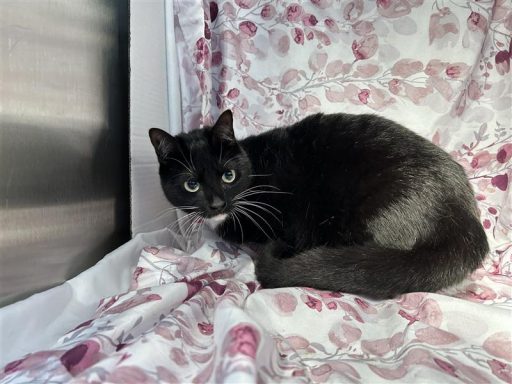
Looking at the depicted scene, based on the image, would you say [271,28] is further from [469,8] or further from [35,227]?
[35,227]

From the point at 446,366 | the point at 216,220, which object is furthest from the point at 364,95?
the point at 446,366

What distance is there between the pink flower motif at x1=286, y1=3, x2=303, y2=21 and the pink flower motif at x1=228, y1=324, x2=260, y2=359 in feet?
4.14

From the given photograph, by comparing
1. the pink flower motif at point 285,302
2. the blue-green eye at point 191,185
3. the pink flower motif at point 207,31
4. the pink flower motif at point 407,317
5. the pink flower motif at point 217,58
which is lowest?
the pink flower motif at point 407,317

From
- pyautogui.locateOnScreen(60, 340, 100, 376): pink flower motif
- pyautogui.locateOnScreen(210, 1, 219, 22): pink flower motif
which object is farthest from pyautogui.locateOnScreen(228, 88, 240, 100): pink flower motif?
pyautogui.locateOnScreen(60, 340, 100, 376): pink flower motif

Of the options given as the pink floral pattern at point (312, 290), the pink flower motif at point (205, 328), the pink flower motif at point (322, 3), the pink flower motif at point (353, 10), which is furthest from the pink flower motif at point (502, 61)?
the pink flower motif at point (205, 328)

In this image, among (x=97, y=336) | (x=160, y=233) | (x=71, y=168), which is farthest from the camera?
(x=160, y=233)

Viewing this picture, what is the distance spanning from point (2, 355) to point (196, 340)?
405 millimetres

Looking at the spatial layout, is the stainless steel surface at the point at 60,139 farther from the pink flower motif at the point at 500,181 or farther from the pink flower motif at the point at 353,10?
the pink flower motif at the point at 500,181

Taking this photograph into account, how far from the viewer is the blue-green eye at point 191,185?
4.15ft

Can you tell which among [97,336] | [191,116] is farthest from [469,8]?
[97,336]

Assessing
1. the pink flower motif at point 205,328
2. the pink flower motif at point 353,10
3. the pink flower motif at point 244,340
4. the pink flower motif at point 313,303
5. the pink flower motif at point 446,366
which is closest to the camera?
the pink flower motif at point 244,340

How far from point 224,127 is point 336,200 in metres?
0.41

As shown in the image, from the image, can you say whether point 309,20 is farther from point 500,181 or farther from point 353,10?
point 500,181

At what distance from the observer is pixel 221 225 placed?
1.37 m
